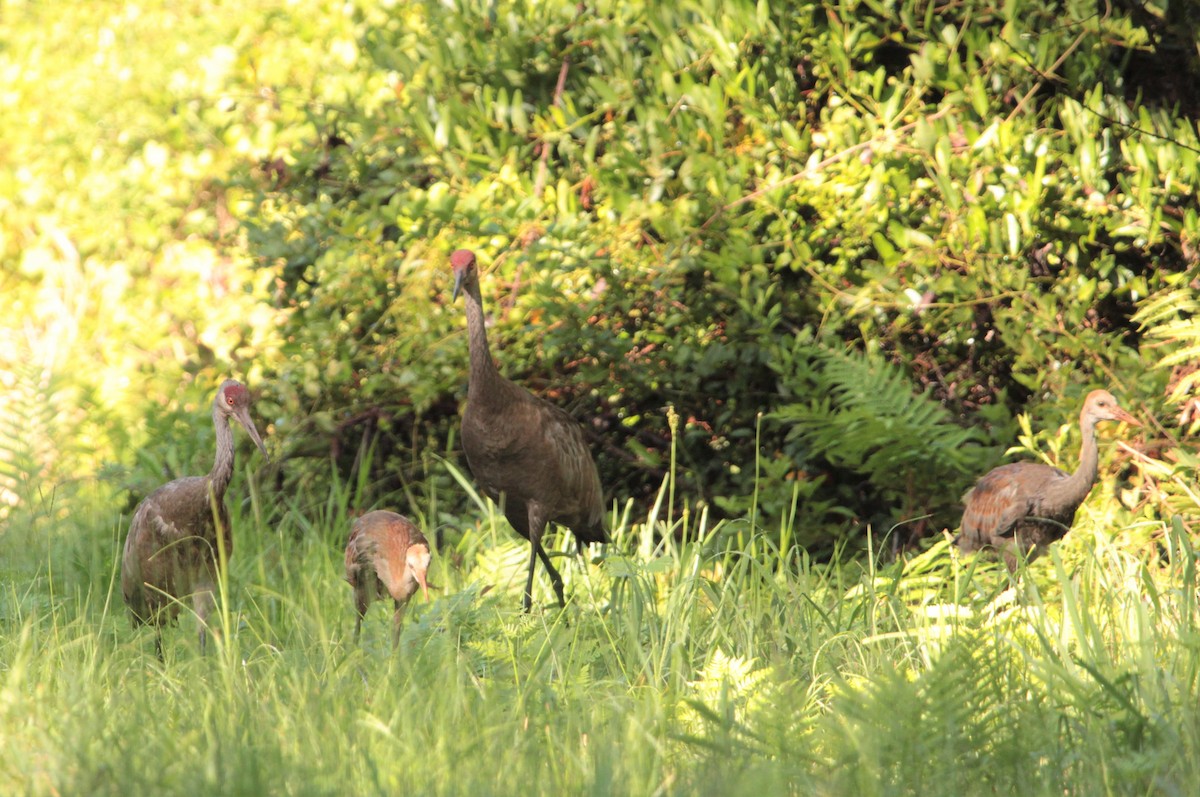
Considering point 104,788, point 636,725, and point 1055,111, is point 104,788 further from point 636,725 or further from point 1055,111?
point 1055,111

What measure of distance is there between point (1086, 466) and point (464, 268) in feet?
8.79

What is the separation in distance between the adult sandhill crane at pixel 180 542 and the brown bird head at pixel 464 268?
905 mm

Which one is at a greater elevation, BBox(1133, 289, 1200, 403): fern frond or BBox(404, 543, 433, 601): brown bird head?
BBox(404, 543, 433, 601): brown bird head

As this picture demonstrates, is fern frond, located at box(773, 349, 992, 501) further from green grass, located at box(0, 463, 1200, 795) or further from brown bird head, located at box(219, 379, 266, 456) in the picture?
brown bird head, located at box(219, 379, 266, 456)

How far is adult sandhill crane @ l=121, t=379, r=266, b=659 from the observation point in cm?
532

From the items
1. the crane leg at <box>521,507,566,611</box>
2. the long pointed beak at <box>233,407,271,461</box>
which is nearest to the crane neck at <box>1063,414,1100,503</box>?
the crane leg at <box>521,507,566,611</box>

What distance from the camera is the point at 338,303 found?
6875 millimetres

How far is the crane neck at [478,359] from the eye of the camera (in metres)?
5.68

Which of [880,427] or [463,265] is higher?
[463,265]

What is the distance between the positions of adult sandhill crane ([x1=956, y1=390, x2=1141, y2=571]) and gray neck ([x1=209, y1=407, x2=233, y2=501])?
3.00 metres

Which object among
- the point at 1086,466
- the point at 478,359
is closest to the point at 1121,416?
the point at 1086,466

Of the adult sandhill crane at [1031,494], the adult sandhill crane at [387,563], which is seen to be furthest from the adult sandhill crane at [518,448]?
the adult sandhill crane at [1031,494]

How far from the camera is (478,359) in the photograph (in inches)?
224

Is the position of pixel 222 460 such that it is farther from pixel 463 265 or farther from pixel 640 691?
pixel 640 691
